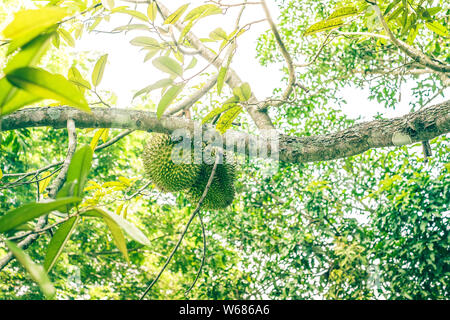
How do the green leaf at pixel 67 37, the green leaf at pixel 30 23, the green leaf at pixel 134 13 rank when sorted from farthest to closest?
the green leaf at pixel 67 37 → the green leaf at pixel 134 13 → the green leaf at pixel 30 23

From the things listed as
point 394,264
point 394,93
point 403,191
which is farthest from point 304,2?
point 394,264

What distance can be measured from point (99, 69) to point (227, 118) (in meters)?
0.23

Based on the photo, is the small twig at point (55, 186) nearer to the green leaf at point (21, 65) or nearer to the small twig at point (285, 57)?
the green leaf at point (21, 65)

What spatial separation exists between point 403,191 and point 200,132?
4.66ft

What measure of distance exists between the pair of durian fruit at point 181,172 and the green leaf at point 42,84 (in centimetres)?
52

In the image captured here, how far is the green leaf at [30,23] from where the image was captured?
24 cm

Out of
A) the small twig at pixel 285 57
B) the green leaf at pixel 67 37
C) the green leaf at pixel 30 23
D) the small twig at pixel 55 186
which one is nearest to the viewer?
the green leaf at pixel 30 23

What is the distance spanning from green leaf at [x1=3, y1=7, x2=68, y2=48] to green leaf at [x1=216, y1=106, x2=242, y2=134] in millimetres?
404

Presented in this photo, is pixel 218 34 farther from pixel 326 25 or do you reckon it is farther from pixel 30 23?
pixel 30 23

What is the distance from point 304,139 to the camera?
780 millimetres

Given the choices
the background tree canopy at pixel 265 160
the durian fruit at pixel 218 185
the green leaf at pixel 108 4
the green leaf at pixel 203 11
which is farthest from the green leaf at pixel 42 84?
the durian fruit at pixel 218 185

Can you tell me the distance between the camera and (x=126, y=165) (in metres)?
3.84

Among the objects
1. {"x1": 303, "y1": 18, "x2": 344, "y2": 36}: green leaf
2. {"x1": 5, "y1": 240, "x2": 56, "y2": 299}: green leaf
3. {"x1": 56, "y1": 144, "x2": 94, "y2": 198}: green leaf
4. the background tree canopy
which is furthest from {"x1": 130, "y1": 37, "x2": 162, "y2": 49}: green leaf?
{"x1": 5, "y1": 240, "x2": 56, "y2": 299}: green leaf

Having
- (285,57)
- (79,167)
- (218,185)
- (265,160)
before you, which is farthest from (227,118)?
(265,160)
